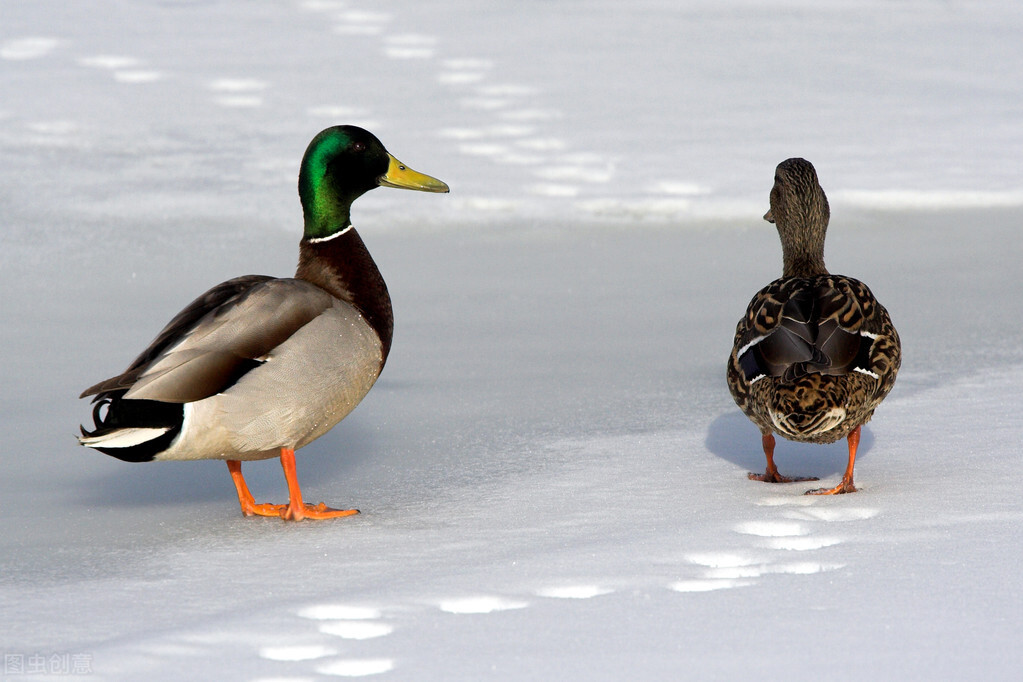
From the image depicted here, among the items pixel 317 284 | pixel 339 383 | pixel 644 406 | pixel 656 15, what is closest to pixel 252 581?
pixel 339 383

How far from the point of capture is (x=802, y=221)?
12.9 ft

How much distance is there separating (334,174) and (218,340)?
2.57 feet

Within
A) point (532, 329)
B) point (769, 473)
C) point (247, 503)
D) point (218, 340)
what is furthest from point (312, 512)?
point (532, 329)

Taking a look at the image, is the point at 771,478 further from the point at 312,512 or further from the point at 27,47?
the point at 27,47

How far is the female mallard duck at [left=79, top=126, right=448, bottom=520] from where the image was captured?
10.2 ft

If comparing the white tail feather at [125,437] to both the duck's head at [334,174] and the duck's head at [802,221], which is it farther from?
the duck's head at [802,221]

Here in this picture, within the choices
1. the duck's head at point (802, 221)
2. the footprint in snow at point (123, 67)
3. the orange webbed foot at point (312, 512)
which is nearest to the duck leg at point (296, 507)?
the orange webbed foot at point (312, 512)

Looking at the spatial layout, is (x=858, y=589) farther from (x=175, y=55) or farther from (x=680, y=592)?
(x=175, y=55)

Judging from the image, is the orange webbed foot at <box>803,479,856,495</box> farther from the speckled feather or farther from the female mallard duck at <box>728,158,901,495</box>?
the speckled feather

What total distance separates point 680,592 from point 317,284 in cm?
156

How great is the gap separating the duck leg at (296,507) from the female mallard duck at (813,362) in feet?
3.63

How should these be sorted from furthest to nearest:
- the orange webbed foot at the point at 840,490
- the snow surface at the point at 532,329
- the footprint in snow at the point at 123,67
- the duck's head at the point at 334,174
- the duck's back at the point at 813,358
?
the footprint in snow at the point at 123,67 < the duck's head at the point at 334,174 < the orange webbed foot at the point at 840,490 < the duck's back at the point at 813,358 < the snow surface at the point at 532,329

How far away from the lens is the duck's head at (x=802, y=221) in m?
3.92

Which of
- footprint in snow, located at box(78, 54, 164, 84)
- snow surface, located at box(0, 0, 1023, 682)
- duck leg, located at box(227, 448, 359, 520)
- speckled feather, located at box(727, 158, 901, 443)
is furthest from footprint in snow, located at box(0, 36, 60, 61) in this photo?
speckled feather, located at box(727, 158, 901, 443)
